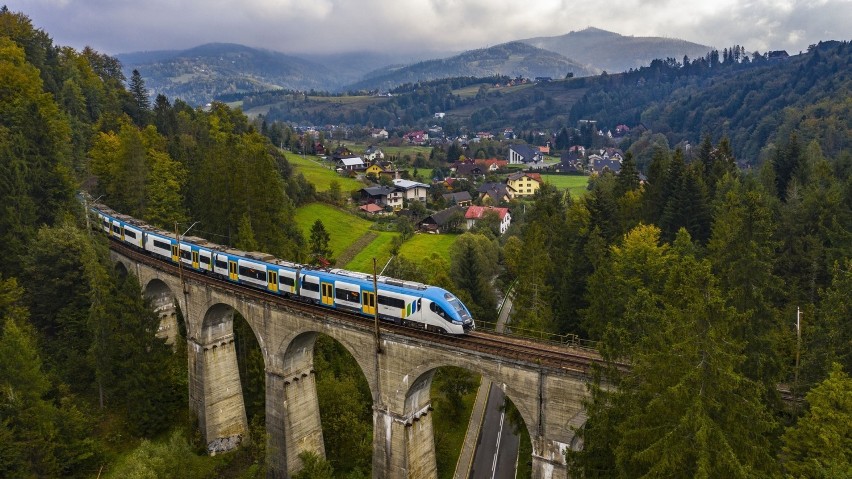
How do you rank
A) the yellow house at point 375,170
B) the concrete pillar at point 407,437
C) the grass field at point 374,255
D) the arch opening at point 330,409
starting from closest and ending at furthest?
the concrete pillar at point 407,437
the arch opening at point 330,409
the grass field at point 374,255
the yellow house at point 375,170

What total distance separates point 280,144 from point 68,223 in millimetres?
121926

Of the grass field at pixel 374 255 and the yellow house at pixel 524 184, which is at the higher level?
the yellow house at pixel 524 184

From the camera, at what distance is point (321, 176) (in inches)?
5153

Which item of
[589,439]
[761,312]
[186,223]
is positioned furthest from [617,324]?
[186,223]

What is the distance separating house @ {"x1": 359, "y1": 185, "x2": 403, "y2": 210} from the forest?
4341 centimetres

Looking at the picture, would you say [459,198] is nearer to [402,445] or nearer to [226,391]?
[226,391]

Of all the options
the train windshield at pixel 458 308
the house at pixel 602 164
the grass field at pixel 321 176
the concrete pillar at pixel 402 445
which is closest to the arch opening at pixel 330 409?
the concrete pillar at pixel 402 445

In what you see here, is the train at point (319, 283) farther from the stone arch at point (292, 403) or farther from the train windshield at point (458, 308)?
the stone arch at point (292, 403)

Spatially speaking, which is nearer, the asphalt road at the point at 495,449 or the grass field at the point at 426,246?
the asphalt road at the point at 495,449

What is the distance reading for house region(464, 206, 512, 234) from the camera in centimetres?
10144

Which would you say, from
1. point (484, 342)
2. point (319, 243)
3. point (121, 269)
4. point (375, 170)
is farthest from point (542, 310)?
point (375, 170)

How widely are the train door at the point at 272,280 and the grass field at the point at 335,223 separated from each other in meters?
41.0

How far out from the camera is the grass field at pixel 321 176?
401 ft

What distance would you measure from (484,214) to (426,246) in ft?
54.2
